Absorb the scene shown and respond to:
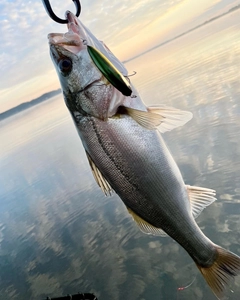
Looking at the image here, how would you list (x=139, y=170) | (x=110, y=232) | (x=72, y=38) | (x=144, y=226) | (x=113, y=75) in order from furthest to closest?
(x=110, y=232) < (x=144, y=226) < (x=139, y=170) < (x=72, y=38) < (x=113, y=75)

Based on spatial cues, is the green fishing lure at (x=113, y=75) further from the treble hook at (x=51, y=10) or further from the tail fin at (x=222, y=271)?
the tail fin at (x=222, y=271)

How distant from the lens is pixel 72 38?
6.31ft

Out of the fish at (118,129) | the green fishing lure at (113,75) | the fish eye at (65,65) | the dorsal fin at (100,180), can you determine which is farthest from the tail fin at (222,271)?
the fish eye at (65,65)

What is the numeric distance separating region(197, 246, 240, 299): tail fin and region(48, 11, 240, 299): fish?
19.8 inches

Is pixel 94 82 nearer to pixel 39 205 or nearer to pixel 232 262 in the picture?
pixel 232 262

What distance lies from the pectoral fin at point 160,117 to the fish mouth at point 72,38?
1.54ft

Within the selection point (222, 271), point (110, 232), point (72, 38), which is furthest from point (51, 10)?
point (110, 232)

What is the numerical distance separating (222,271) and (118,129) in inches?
50.1

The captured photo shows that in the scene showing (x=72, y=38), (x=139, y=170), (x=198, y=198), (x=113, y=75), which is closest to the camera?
(x=113, y=75)

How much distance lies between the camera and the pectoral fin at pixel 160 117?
6.25ft

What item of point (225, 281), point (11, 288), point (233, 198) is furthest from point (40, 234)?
point (225, 281)

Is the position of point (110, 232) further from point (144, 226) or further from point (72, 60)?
point (72, 60)

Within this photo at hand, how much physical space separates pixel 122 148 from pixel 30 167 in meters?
16.3

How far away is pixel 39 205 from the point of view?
11523 mm
